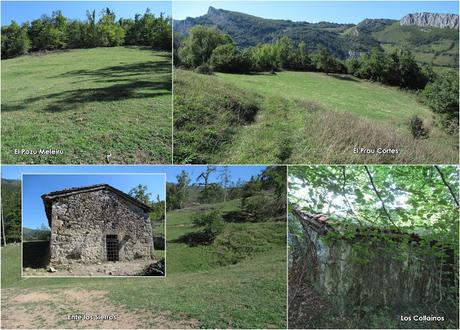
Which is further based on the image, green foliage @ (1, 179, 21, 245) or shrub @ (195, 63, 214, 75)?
shrub @ (195, 63, 214, 75)

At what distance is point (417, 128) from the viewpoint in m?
8.05

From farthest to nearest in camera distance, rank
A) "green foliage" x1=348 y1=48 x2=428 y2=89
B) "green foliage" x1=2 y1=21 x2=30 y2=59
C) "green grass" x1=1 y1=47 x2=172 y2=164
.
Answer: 1. "green foliage" x1=348 y1=48 x2=428 y2=89
2. "green foliage" x1=2 y1=21 x2=30 y2=59
3. "green grass" x1=1 y1=47 x2=172 y2=164

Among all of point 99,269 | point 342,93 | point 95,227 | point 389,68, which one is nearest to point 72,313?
point 99,269

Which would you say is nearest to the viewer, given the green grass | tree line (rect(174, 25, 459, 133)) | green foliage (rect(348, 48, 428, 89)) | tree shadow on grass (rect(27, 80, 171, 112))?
the green grass

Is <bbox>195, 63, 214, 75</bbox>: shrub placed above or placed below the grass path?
above

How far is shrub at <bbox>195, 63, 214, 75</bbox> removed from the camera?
7.95 meters

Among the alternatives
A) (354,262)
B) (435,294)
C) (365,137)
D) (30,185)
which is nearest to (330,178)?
(365,137)

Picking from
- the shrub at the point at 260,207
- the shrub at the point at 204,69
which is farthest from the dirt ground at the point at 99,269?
the shrub at the point at 204,69

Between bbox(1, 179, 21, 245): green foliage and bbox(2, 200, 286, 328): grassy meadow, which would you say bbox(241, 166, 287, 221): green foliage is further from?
bbox(1, 179, 21, 245): green foliage

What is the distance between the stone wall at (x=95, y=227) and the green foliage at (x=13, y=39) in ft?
9.21

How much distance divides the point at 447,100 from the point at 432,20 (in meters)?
1.54

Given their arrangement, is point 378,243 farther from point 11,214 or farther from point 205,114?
point 11,214

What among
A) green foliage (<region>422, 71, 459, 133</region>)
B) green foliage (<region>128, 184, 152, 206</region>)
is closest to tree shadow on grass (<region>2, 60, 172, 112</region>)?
green foliage (<region>128, 184, 152, 206</region>)

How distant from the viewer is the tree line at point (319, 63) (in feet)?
26.2
